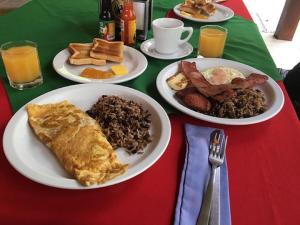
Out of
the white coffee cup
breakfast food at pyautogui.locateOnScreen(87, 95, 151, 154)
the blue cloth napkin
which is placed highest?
the white coffee cup

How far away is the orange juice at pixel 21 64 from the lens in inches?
41.8

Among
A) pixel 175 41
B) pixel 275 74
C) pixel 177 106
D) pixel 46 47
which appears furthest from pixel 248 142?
Result: pixel 46 47

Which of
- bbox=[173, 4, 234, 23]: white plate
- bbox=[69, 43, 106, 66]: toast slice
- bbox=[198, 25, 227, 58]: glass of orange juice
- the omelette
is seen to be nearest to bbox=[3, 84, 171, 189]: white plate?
the omelette

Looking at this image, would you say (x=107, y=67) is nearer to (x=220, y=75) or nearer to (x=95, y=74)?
(x=95, y=74)

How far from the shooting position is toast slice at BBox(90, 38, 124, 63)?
50.9 inches

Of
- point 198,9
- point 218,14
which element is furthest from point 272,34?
point 198,9

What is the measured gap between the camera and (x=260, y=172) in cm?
81

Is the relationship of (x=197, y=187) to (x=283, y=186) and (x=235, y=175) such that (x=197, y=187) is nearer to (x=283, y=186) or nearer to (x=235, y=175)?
(x=235, y=175)

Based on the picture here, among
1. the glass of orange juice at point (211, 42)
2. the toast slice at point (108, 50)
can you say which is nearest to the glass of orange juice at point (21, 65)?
the toast slice at point (108, 50)

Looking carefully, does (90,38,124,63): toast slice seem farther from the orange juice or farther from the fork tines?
the fork tines

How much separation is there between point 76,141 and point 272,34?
3.51 m

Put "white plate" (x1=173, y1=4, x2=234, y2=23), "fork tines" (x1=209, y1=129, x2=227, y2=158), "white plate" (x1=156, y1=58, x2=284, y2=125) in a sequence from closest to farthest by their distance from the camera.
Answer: "fork tines" (x1=209, y1=129, x2=227, y2=158), "white plate" (x1=156, y1=58, x2=284, y2=125), "white plate" (x1=173, y1=4, x2=234, y2=23)

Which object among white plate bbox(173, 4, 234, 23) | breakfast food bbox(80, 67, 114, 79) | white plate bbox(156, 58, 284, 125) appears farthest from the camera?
white plate bbox(173, 4, 234, 23)

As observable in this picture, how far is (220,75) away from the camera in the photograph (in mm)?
1202
